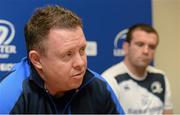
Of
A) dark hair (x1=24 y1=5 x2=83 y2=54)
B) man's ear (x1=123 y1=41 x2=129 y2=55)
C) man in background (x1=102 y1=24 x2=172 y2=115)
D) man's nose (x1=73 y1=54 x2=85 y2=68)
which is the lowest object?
→ man in background (x1=102 y1=24 x2=172 y2=115)

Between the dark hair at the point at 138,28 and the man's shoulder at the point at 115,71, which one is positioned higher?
the dark hair at the point at 138,28

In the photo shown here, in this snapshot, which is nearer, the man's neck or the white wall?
the man's neck

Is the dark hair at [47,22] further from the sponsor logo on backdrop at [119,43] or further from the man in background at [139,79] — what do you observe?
the sponsor logo on backdrop at [119,43]

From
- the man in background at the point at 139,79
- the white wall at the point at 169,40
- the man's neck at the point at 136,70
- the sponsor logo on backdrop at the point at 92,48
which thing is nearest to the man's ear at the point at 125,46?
the man in background at the point at 139,79

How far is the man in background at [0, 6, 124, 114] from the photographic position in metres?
1.05

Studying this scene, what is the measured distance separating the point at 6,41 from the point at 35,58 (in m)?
1.29

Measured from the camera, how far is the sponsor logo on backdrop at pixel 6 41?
93.0 inches

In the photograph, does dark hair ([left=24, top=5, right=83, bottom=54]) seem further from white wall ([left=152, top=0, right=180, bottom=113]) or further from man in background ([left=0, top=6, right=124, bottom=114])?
white wall ([left=152, top=0, right=180, bottom=113])

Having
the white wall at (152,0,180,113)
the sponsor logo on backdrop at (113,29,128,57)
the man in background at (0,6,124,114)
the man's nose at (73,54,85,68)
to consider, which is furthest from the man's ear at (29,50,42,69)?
the white wall at (152,0,180,113)

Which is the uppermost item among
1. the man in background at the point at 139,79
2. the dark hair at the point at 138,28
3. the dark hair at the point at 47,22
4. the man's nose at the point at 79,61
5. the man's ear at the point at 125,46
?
the dark hair at the point at 47,22

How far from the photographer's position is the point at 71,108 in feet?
3.69

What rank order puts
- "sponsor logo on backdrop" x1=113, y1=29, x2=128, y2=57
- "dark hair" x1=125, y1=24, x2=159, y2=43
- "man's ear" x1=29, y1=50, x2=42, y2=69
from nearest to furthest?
"man's ear" x1=29, y1=50, x2=42, y2=69, "dark hair" x1=125, y1=24, x2=159, y2=43, "sponsor logo on backdrop" x1=113, y1=29, x2=128, y2=57

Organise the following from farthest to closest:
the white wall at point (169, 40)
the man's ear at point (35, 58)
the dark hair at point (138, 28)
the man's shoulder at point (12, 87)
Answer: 1. the white wall at point (169, 40)
2. the dark hair at point (138, 28)
3. the man's ear at point (35, 58)
4. the man's shoulder at point (12, 87)

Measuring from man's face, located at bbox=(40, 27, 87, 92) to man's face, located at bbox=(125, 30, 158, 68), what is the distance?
53.8 inches
